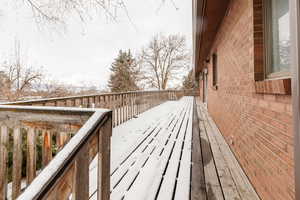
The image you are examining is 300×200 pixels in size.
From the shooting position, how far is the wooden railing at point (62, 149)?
0.74 metres

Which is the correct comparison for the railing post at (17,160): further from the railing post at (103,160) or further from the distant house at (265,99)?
the distant house at (265,99)

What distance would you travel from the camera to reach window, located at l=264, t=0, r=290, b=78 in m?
1.34

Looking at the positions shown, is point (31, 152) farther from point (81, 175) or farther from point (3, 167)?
point (81, 175)

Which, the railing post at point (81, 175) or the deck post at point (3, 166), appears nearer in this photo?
the railing post at point (81, 175)

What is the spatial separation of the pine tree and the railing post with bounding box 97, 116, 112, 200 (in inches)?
796

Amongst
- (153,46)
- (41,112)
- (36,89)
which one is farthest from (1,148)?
(153,46)

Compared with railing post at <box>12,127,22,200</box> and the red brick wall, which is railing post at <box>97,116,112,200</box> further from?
the red brick wall

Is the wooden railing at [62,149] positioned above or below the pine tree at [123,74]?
below

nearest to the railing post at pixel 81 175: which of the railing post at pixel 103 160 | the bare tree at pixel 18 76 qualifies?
the railing post at pixel 103 160

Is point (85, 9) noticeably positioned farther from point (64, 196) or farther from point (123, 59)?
point (123, 59)

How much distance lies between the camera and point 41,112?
119 centimetres

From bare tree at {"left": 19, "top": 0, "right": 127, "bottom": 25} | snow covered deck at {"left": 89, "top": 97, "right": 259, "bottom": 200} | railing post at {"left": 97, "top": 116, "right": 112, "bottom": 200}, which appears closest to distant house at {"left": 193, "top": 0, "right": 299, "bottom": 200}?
snow covered deck at {"left": 89, "top": 97, "right": 259, "bottom": 200}

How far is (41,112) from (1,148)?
643 millimetres

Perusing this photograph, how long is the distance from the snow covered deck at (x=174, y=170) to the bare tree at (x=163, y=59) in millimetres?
18078
